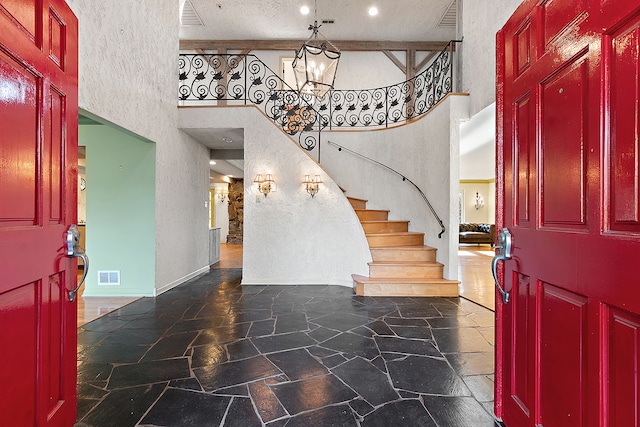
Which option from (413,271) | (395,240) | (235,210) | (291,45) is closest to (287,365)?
(413,271)

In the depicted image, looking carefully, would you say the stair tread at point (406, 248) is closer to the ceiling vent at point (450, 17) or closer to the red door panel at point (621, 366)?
the red door panel at point (621, 366)

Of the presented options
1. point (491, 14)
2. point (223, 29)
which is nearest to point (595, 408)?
point (491, 14)

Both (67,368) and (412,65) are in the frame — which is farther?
(412,65)

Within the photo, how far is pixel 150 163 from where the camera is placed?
464 centimetres

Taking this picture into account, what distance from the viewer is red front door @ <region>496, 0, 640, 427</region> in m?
0.91

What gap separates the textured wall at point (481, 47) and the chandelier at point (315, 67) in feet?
7.18

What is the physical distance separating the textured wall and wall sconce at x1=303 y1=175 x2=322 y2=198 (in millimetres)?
2734

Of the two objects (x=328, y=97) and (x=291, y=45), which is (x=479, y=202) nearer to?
(x=328, y=97)

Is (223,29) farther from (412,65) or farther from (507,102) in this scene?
(507,102)

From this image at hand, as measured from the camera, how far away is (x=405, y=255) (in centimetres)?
528

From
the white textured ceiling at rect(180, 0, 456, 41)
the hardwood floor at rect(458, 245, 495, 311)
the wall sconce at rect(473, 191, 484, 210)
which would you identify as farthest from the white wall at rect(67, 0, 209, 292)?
the wall sconce at rect(473, 191, 484, 210)

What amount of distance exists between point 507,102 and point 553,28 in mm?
424

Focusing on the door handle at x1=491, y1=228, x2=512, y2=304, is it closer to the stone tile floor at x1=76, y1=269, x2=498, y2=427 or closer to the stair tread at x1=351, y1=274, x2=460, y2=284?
the stone tile floor at x1=76, y1=269, x2=498, y2=427

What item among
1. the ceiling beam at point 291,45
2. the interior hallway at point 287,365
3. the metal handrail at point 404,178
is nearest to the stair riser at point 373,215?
the metal handrail at point 404,178
